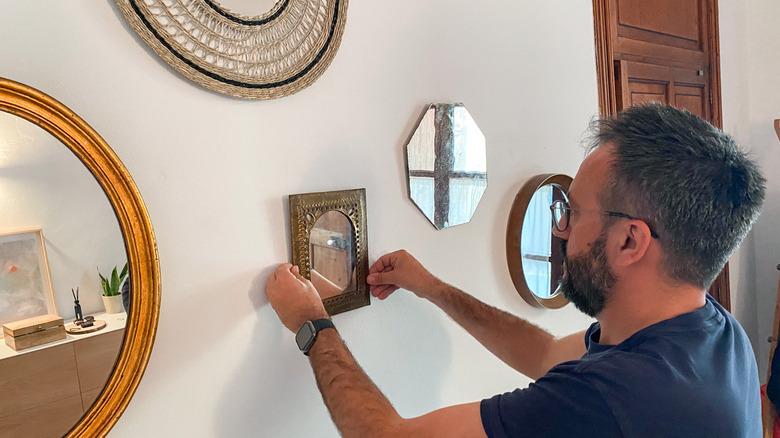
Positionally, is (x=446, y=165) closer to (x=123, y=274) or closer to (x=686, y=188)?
(x=686, y=188)

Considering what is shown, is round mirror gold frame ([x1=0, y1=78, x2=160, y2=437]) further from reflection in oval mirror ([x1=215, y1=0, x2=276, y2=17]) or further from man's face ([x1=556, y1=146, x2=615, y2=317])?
man's face ([x1=556, y1=146, x2=615, y2=317])

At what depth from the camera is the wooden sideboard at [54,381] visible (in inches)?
28.8

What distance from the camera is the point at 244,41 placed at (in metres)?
0.95

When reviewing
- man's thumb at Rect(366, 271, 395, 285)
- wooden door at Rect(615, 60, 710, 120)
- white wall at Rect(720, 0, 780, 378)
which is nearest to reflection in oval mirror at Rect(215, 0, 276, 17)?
man's thumb at Rect(366, 271, 395, 285)

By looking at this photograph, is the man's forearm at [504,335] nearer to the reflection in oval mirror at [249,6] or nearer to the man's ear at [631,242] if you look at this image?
the man's ear at [631,242]

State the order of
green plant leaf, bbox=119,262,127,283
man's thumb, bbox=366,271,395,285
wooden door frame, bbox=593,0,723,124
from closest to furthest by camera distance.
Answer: green plant leaf, bbox=119,262,127,283 < man's thumb, bbox=366,271,395,285 < wooden door frame, bbox=593,0,723,124

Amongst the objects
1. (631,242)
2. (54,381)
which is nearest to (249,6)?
(54,381)

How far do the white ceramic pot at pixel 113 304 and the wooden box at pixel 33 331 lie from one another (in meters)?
0.06

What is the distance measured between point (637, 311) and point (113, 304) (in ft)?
2.81

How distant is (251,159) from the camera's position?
3.23ft

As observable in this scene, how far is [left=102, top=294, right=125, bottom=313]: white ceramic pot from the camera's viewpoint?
0.81 meters

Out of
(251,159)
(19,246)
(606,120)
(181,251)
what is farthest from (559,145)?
(19,246)

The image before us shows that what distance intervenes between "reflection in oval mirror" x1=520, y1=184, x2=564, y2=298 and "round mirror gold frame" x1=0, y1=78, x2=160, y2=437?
99 cm

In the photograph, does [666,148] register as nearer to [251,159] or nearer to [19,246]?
[251,159]
